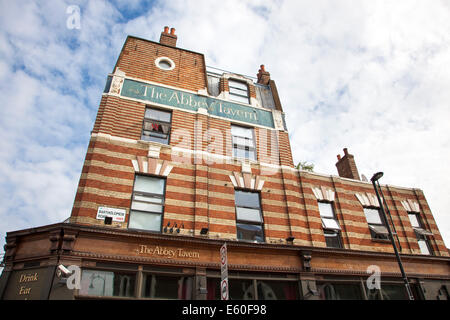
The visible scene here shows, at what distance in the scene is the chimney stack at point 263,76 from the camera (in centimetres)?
1889

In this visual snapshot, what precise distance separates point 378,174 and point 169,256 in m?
8.64

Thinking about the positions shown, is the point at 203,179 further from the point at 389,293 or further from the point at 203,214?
the point at 389,293

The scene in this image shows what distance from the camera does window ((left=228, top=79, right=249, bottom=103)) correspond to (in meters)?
16.4

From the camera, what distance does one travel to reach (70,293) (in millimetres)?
8141

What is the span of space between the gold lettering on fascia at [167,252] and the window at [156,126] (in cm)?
495

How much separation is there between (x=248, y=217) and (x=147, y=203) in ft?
13.5

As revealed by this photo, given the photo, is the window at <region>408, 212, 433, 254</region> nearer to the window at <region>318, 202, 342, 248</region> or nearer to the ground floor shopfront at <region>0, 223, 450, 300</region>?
the ground floor shopfront at <region>0, 223, 450, 300</region>

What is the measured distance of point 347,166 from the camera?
17594 millimetres

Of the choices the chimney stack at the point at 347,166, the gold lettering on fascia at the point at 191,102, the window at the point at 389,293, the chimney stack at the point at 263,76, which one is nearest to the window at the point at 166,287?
the window at the point at 389,293

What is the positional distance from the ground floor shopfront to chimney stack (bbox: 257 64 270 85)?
11.6m

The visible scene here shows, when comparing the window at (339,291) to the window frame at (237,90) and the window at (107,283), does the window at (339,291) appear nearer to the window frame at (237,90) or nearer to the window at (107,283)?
the window at (107,283)

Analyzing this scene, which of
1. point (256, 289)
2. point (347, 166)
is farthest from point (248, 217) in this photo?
point (347, 166)

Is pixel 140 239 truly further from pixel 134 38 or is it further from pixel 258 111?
pixel 134 38
